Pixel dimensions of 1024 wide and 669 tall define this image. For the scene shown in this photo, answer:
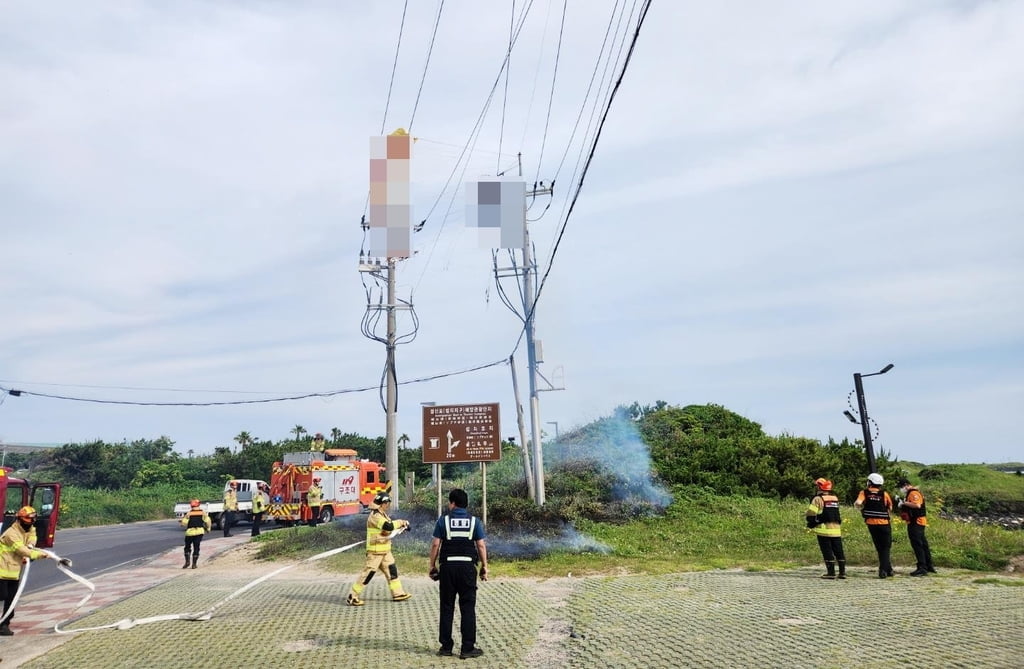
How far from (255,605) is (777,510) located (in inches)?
559

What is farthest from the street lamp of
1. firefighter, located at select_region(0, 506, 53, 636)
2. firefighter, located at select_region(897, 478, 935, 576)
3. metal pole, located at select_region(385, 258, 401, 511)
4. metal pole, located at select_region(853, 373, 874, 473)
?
firefighter, located at select_region(0, 506, 53, 636)

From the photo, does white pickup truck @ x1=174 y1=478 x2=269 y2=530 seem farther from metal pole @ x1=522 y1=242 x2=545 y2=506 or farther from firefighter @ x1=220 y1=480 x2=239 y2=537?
metal pole @ x1=522 y1=242 x2=545 y2=506

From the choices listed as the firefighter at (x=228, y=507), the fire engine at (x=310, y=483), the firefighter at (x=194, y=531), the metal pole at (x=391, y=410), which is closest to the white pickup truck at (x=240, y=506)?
the firefighter at (x=228, y=507)

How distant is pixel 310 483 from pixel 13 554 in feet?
62.5

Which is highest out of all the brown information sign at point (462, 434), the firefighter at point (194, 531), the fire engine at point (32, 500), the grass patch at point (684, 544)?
the brown information sign at point (462, 434)

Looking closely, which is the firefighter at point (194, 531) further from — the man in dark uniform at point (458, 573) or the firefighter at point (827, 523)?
the firefighter at point (827, 523)

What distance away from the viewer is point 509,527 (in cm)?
1781

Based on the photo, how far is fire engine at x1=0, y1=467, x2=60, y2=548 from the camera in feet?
42.4

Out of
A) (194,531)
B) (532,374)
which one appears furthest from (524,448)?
(194,531)

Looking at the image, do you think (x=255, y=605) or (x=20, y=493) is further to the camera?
(x=20, y=493)

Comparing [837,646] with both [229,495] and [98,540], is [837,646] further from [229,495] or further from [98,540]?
[98,540]

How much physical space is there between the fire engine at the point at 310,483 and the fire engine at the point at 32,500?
12.7 metres

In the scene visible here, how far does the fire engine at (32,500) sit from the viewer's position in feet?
42.4

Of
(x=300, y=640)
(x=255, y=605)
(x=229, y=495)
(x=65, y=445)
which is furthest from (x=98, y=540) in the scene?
(x=65, y=445)
